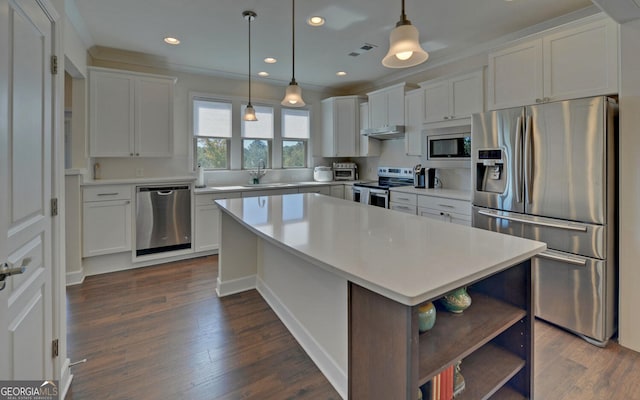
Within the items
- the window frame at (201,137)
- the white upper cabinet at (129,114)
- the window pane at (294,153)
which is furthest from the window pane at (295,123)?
the white upper cabinet at (129,114)

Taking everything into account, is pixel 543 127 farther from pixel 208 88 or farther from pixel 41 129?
pixel 208 88

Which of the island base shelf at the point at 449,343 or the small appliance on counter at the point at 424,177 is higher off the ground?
the small appliance on counter at the point at 424,177

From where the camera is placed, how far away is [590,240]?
2189 mm

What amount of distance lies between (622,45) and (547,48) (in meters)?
0.58

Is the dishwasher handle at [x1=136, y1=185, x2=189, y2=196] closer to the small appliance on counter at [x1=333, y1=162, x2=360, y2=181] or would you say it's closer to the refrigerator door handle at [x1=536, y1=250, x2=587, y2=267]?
the small appliance on counter at [x1=333, y1=162, x2=360, y2=181]

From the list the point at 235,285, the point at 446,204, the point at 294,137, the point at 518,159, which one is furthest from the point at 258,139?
the point at 518,159

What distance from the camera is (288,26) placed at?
3.22m

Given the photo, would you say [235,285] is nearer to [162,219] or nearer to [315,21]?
[162,219]

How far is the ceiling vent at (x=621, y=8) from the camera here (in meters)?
1.87

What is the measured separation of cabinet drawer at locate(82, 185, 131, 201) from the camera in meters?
3.44

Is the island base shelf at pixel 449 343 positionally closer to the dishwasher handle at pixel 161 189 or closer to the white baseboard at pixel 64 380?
the white baseboard at pixel 64 380

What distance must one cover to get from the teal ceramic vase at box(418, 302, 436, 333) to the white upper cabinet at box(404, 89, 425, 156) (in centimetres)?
330

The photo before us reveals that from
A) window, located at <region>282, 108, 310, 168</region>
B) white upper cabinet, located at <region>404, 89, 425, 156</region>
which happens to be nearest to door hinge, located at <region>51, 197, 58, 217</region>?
white upper cabinet, located at <region>404, 89, 425, 156</region>

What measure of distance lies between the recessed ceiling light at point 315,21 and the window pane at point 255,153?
2.44m
